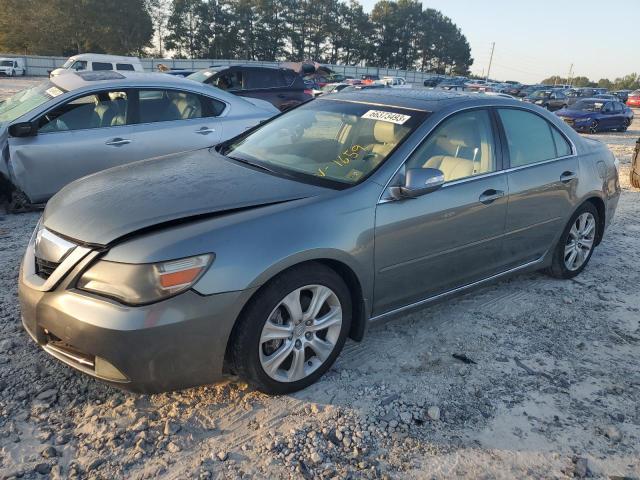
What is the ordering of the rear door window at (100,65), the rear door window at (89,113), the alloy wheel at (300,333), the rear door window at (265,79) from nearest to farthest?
the alloy wheel at (300,333) → the rear door window at (89,113) → the rear door window at (265,79) → the rear door window at (100,65)

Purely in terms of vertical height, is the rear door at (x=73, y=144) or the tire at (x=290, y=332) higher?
the rear door at (x=73, y=144)

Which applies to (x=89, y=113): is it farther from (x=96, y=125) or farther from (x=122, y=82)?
(x=122, y=82)

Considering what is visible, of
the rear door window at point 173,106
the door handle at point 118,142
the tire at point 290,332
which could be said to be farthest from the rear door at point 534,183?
the door handle at point 118,142

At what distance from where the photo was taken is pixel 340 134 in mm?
3732

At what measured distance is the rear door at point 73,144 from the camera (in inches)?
220

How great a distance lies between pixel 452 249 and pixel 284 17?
81390 millimetres

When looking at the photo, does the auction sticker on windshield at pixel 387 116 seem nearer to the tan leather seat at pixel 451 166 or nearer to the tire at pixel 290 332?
the tan leather seat at pixel 451 166

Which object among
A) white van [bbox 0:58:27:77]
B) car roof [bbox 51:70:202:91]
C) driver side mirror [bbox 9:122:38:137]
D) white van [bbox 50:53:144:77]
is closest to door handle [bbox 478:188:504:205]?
car roof [bbox 51:70:202:91]

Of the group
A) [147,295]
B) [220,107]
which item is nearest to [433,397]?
[147,295]

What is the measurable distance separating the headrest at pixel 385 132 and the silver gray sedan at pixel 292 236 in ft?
0.05

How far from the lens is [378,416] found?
286 centimetres

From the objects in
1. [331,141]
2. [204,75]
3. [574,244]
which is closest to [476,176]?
[331,141]

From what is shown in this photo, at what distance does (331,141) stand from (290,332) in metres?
1.46

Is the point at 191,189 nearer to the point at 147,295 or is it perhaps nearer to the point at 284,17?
the point at 147,295
